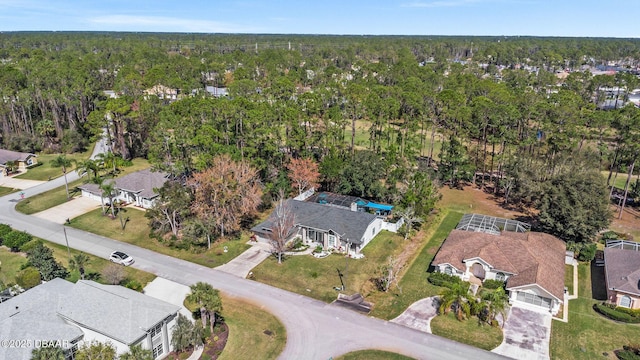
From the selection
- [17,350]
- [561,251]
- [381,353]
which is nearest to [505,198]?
[561,251]

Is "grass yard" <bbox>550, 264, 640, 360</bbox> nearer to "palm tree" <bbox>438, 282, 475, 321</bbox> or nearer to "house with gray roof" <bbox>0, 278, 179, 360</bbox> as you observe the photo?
"palm tree" <bbox>438, 282, 475, 321</bbox>

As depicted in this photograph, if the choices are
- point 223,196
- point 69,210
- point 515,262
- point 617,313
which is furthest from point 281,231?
point 69,210

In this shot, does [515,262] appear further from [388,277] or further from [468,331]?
[388,277]

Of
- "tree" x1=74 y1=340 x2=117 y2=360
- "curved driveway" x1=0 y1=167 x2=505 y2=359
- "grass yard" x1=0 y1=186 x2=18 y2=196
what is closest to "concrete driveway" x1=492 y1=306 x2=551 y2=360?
"curved driveway" x1=0 y1=167 x2=505 y2=359

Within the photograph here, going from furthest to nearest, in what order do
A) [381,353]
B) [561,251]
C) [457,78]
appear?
[457,78], [561,251], [381,353]

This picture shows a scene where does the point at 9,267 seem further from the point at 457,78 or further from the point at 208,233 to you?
the point at 457,78
